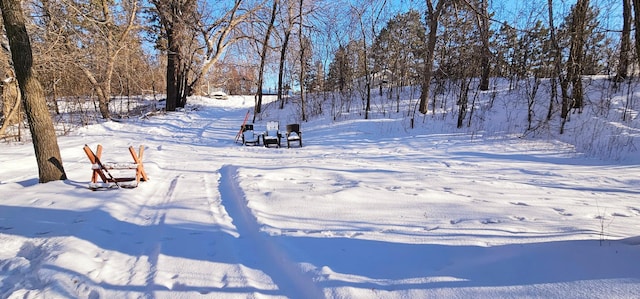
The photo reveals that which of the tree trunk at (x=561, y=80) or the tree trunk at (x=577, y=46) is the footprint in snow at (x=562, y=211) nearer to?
the tree trunk at (x=561, y=80)

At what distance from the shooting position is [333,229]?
3.62m

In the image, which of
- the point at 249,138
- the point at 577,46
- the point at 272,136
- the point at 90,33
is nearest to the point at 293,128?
the point at 272,136

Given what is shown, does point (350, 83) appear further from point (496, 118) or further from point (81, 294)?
point (81, 294)

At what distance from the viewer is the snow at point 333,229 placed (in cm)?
248

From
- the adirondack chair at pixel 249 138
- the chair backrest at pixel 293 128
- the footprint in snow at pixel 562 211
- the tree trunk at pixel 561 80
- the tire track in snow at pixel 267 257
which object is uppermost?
the tree trunk at pixel 561 80

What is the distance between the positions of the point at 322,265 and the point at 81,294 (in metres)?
2.07

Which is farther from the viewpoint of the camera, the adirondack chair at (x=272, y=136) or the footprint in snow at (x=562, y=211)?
the adirondack chair at (x=272, y=136)

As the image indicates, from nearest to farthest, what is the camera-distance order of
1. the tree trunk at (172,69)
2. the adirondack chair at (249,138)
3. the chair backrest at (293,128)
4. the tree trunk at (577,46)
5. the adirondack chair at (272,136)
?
the tree trunk at (577,46) → the adirondack chair at (272,136) → the chair backrest at (293,128) → the adirondack chair at (249,138) → the tree trunk at (172,69)

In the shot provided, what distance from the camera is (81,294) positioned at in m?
2.53

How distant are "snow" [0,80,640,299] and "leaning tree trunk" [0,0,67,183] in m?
A: 0.40

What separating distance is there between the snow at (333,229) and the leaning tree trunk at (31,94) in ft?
1.32

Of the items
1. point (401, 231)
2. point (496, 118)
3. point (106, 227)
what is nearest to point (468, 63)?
point (496, 118)

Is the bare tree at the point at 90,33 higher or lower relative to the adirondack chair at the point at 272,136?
higher

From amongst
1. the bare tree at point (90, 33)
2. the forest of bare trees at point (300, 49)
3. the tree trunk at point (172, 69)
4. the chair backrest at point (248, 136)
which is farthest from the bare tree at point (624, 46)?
the tree trunk at point (172, 69)
